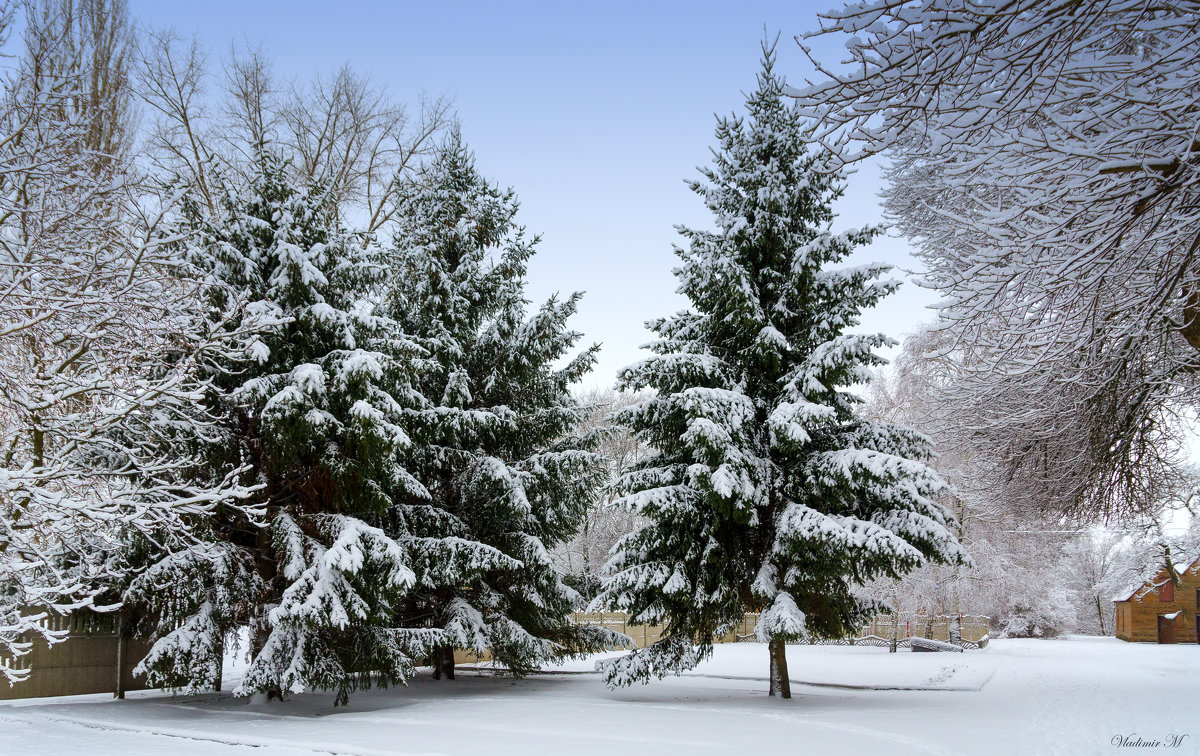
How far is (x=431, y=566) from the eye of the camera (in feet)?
44.5

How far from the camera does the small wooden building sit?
39.0 meters

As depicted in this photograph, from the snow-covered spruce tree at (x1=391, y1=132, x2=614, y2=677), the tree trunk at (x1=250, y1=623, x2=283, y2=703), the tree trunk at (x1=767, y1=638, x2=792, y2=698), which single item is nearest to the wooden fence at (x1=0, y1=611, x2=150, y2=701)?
the tree trunk at (x1=250, y1=623, x2=283, y2=703)

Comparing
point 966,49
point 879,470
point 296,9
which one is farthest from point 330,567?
point 966,49

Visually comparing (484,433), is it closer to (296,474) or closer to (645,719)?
(296,474)

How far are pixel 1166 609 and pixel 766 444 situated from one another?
1505 inches

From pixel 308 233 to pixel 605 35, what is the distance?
18.8 feet

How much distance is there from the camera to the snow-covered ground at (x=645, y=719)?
8.52m

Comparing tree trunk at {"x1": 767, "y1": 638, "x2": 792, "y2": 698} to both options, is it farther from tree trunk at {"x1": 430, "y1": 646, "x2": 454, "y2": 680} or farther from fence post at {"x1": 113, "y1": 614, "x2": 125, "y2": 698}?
fence post at {"x1": 113, "y1": 614, "x2": 125, "y2": 698}

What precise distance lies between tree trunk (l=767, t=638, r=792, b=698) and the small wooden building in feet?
110

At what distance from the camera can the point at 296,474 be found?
41.0 feet

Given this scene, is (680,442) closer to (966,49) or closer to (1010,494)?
(1010,494)

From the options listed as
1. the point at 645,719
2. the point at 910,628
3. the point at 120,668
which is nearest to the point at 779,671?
the point at 645,719

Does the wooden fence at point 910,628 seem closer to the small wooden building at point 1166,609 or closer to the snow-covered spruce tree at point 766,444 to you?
the small wooden building at point 1166,609

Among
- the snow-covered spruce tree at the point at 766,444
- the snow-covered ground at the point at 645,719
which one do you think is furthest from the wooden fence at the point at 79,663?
the snow-covered spruce tree at the point at 766,444
